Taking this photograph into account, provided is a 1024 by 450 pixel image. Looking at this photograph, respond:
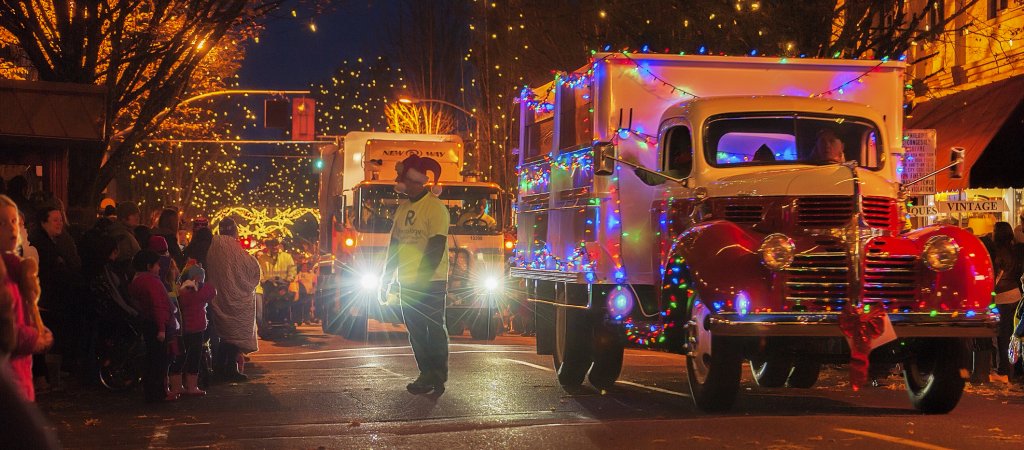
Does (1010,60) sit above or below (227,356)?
above

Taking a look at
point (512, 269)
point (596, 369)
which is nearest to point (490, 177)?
point (512, 269)

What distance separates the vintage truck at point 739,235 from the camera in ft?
30.7

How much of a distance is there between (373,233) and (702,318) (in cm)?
1242

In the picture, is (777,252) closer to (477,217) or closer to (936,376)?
(936,376)

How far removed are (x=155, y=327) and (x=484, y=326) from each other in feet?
35.8

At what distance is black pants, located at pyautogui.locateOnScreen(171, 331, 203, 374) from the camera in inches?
472

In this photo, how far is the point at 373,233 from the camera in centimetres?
2136

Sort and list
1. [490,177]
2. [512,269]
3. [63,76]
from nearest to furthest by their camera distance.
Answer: [512,269] → [63,76] → [490,177]

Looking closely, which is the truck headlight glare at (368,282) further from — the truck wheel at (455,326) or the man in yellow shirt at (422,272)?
the man in yellow shirt at (422,272)

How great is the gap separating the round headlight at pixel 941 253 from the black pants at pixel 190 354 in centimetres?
667

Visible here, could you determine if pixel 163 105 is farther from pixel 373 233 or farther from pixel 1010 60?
pixel 1010 60

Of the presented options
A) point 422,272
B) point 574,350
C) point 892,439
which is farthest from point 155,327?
point 892,439

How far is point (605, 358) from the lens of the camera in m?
12.1

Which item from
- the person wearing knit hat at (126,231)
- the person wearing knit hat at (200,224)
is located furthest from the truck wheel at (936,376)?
the person wearing knit hat at (126,231)
